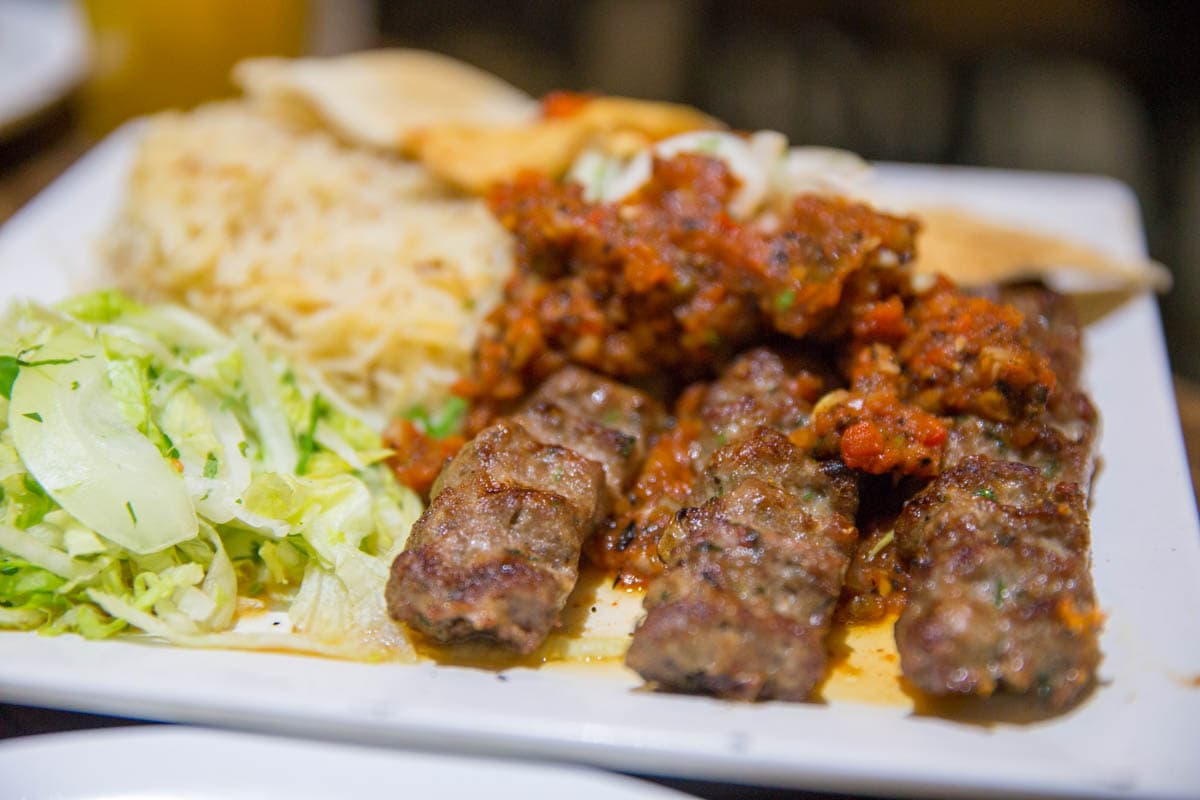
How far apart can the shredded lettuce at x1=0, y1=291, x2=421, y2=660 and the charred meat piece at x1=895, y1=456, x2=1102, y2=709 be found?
148 centimetres

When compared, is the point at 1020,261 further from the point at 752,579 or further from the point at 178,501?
the point at 178,501

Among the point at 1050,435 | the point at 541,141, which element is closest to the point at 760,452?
the point at 1050,435

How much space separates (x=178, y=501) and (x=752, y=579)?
5.68 feet

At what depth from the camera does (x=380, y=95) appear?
5242 mm

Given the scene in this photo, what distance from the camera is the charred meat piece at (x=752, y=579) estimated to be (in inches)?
99.1

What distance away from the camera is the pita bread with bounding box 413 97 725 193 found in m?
4.59

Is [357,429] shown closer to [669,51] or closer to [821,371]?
[821,371]

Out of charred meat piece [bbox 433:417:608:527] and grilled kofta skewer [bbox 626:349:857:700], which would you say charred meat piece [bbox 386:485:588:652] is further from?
grilled kofta skewer [bbox 626:349:857:700]

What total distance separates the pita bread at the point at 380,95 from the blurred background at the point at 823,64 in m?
1.81

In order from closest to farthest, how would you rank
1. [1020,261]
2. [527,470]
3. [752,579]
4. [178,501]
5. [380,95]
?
[752,579] < [178,501] < [527,470] < [1020,261] < [380,95]

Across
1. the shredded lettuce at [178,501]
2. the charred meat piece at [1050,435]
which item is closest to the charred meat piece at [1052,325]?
the charred meat piece at [1050,435]

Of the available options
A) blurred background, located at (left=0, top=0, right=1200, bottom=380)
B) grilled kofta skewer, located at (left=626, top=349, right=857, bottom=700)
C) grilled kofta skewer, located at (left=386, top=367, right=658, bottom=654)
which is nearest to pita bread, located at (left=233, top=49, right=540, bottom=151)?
blurred background, located at (left=0, top=0, right=1200, bottom=380)

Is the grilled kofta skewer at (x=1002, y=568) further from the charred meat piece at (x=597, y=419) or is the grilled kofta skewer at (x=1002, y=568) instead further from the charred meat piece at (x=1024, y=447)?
the charred meat piece at (x=597, y=419)

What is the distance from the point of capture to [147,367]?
3393mm
